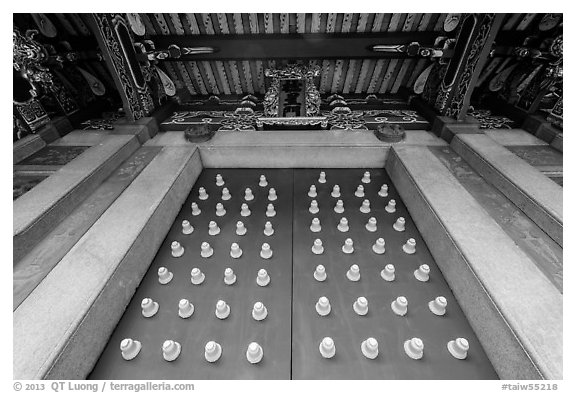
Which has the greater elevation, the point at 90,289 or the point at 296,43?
the point at 296,43

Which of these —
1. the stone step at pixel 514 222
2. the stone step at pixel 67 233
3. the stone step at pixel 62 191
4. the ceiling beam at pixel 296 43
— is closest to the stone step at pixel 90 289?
the stone step at pixel 67 233

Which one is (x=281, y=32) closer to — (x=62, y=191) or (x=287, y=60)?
(x=287, y=60)

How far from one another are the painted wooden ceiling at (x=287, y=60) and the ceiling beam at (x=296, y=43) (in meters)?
0.09

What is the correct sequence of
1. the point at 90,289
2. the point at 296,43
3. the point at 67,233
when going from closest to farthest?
1. the point at 90,289
2. the point at 67,233
3. the point at 296,43

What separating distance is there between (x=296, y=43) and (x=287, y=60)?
43 centimetres

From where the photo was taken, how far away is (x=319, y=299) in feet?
7.97

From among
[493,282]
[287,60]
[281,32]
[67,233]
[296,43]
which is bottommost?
[67,233]

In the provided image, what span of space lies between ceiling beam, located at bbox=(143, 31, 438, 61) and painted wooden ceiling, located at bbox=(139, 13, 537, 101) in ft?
0.29

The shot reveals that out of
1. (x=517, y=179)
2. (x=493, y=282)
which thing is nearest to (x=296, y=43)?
(x=517, y=179)

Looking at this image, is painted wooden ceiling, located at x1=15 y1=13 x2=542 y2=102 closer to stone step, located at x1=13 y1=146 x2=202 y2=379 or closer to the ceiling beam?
the ceiling beam

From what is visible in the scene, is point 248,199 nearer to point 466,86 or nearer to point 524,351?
point 524,351

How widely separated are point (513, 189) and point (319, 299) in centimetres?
242

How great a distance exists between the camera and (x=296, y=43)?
180 inches

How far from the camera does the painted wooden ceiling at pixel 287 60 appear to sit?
4355mm
